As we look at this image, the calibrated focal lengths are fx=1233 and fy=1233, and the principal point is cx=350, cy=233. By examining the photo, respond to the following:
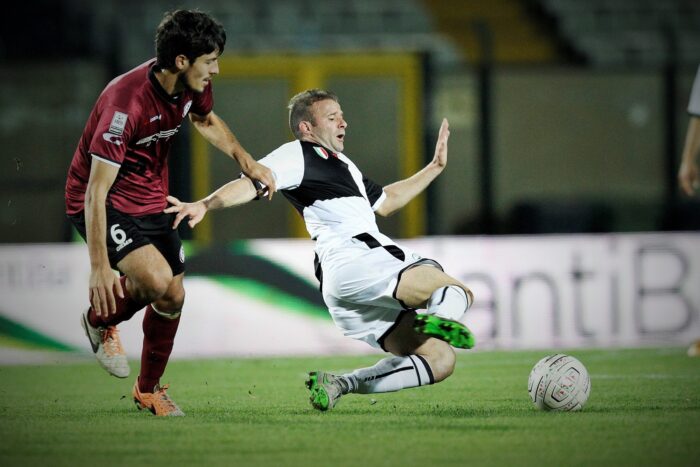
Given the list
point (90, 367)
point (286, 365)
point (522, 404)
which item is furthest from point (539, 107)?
point (522, 404)

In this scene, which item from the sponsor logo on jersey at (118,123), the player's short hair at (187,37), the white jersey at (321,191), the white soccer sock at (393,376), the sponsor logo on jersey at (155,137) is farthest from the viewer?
the white jersey at (321,191)

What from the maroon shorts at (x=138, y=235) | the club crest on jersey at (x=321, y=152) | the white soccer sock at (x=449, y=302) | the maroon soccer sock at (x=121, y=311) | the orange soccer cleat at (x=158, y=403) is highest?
the club crest on jersey at (x=321, y=152)

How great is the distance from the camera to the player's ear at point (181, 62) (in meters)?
5.61

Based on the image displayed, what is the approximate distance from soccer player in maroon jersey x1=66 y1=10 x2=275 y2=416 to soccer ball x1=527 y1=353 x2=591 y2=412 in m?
1.59

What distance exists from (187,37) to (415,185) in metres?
1.56

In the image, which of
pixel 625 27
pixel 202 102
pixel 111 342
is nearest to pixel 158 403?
pixel 111 342

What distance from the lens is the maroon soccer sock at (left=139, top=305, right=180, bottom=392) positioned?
Result: 6004 millimetres

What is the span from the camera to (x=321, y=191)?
5.94 m

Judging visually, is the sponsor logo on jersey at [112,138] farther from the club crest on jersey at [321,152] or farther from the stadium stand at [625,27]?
the stadium stand at [625,27]

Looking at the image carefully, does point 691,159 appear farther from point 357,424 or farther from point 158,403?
point 158,403

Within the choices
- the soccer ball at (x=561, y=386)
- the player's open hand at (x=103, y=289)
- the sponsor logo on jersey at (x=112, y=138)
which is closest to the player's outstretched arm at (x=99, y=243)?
the player's open hand at (x=103, y=289)

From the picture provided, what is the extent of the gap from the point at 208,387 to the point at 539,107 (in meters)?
5.99

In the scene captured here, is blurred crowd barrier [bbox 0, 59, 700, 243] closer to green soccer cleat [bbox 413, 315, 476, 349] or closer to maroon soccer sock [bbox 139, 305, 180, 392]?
maroon soccer sock [bbox 139, 305, 180, 392]

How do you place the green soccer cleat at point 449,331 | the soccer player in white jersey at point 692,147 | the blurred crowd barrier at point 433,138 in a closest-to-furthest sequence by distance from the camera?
the green soccer cleat at point 449,331
the soccer player in white jersey at point 692,147
the blurred crowd barrier at point 433,138
